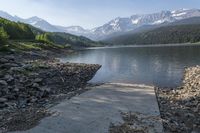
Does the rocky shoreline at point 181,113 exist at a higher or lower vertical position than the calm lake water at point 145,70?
higher

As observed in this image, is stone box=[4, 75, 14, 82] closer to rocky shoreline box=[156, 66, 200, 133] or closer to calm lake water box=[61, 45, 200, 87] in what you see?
rocky shoreline box=[156, 66, 200, 133]

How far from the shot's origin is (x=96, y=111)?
895 inches

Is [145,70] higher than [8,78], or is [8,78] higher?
[8,78]

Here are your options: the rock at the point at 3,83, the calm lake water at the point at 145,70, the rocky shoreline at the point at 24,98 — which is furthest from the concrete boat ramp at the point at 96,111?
the calm lake water at the point at 145,70

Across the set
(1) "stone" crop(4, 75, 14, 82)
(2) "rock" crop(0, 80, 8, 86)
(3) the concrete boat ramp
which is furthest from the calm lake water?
(2) "rock" crop(0, 80, 8, 86)

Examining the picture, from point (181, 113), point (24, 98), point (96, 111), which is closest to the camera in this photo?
point (96, 111)

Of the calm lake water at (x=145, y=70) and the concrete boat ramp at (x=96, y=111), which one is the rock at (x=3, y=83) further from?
the calm lake water at (x=145, y=70)

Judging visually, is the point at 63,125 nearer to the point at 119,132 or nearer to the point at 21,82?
the point at 119,132

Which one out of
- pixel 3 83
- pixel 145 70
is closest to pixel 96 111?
pixel 3 83

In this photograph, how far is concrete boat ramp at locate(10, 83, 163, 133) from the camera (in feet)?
61.9

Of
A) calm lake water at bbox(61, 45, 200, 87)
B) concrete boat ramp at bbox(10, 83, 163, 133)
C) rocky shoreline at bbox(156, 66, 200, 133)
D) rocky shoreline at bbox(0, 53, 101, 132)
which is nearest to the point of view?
concrete boat ramp at bbox(10, 83, 163, 133)

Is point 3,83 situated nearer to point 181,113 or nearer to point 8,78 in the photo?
point 8,78

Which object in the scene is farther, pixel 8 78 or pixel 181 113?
pixel 8 78

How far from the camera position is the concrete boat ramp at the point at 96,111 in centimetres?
1888
